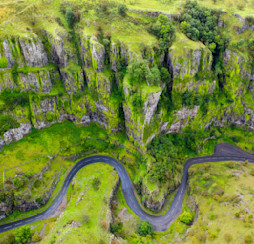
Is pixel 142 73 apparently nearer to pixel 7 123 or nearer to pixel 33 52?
pixel 33 52

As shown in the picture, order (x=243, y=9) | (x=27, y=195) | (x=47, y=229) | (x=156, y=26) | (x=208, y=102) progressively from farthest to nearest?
(x=243, y=9)
(x=208, y=102)
(x=156, y=26)
(x=27, y=195)
(x=47, y=229)

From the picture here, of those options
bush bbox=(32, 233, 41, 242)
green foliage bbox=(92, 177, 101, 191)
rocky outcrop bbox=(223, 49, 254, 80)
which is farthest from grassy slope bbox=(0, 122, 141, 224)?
rocky outcrop bbox=(223, 49, 254, 80)

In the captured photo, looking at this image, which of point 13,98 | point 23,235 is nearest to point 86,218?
point 23,235

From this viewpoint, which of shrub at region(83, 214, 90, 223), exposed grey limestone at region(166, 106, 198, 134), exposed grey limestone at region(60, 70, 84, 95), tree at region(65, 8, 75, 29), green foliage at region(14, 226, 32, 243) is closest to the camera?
green foliage at region(14, 226, 32, 243)

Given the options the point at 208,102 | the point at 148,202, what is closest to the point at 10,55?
the point at 148,202

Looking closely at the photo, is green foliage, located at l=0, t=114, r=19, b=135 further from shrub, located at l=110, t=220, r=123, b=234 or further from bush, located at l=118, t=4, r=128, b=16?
bush, located at l=118, t=4, r=128, b=16

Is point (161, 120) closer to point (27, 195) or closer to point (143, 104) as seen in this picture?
point (143, 104)
